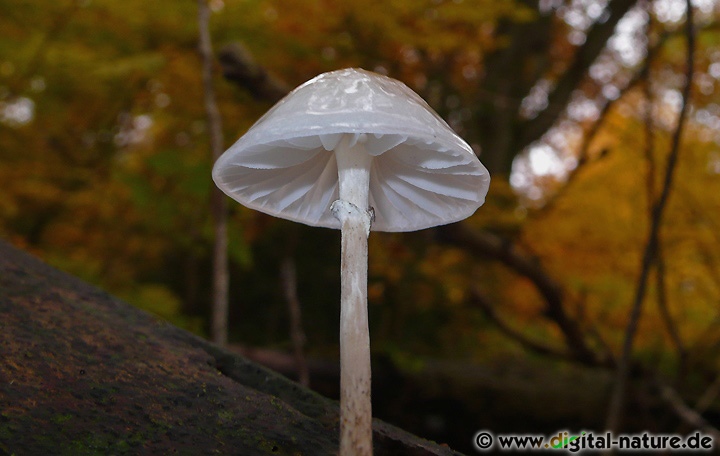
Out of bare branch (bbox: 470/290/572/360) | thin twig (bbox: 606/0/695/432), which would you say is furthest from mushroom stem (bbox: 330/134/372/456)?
bare branch (bbox: 470/290/572/360)

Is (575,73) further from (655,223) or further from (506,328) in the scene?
(655,223)

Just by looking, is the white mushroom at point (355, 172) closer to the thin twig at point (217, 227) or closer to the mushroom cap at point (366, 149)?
the mushroom cap at point (366, 149)

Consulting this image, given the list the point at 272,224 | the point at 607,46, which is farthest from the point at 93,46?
the point at 607,46

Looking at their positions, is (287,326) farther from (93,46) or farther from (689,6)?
(689,6)

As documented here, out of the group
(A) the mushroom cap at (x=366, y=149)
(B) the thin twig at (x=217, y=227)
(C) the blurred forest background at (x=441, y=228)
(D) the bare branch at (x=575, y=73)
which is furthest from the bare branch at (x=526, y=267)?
(D) the bare branch at (x=575, y=73)

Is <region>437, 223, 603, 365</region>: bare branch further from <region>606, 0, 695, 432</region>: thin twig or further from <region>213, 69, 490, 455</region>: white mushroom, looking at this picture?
<region>213, 69, 490, 455</region>: white mushroom

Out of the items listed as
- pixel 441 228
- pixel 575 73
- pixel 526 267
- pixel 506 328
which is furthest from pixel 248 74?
pixel 575 73

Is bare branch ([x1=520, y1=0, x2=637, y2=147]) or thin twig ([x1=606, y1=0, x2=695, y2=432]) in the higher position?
bare branch ([x1=520, y1=0, x2=637, y2=147])
